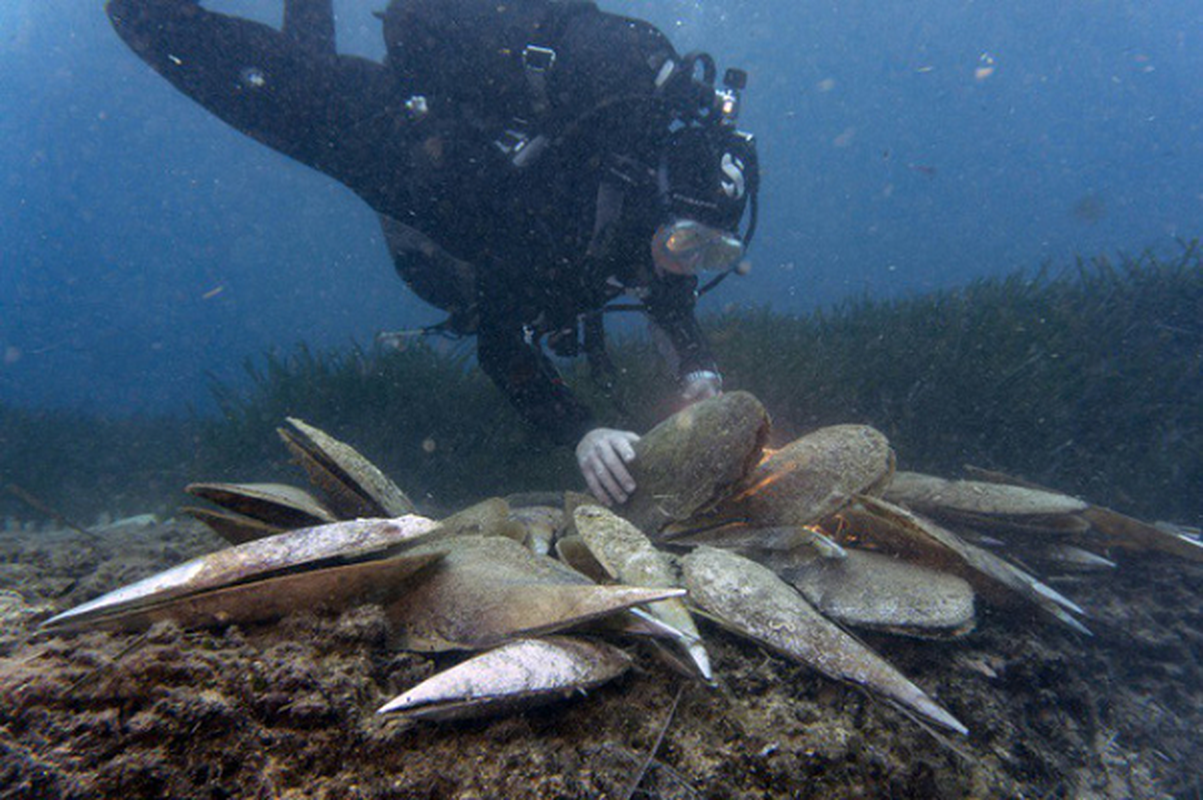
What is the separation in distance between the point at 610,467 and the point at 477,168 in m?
3.18

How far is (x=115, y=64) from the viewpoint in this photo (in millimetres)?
47969

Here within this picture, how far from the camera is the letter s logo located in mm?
4465

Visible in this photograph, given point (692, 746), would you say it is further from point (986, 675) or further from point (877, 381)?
point (877, 381)

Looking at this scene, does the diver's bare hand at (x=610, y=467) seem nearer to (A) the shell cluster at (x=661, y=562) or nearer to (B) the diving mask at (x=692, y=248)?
(A) the shell cluster at (x=661, y=562)

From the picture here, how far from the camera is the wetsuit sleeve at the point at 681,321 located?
4.64 m

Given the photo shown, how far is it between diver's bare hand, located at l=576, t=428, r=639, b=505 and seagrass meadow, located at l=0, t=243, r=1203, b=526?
6.24ft

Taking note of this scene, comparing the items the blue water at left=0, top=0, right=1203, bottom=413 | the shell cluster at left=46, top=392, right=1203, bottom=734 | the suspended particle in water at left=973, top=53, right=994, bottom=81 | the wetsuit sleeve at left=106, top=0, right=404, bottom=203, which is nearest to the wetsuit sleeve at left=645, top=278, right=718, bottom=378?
the shell cluster at left=46, top=392, right=1203, bottom=734

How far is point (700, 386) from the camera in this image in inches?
172

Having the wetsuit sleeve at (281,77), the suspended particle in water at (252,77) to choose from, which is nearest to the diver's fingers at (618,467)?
the wetsuit sleeve at (281,77)

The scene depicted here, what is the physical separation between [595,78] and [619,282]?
5.86 ft

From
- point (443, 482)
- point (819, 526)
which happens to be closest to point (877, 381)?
point (819, 526)

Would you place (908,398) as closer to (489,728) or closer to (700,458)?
(700,458)

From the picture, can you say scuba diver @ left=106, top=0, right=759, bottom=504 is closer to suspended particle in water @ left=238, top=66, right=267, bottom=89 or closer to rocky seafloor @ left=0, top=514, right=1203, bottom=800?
suspended particle in water @ left=238, top=66, right=267, bottom=89

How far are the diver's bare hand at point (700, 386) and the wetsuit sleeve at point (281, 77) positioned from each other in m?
3.60
